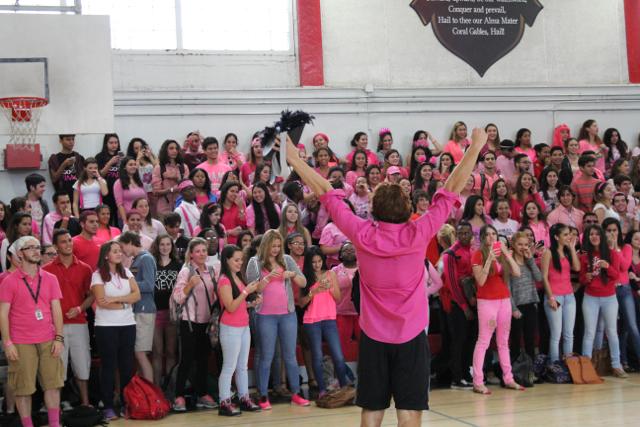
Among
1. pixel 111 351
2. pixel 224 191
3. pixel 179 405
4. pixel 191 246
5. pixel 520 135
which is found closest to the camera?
pixel 111 351

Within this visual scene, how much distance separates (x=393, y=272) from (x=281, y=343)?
4563mm

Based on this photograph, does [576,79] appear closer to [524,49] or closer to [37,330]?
[524,49]

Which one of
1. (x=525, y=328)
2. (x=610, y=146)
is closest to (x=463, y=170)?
(x=525, y=328)

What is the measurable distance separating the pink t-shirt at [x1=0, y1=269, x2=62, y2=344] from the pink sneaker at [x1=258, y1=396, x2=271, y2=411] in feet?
7.43

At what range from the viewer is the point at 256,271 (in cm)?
926

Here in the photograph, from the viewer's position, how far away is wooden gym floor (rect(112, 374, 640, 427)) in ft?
26.8

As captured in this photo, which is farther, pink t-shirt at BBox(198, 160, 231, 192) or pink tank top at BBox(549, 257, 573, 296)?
pink t-shirt at BBox(198, 160, 231, 192)

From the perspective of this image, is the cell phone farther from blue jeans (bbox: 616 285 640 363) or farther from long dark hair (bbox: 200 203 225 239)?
long dark hair (bbox: 200 203 225 239)

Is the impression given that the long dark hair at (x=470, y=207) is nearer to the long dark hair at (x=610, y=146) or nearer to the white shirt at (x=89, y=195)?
the white shirt at (x=89, y=195)

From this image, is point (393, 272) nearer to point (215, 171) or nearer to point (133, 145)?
point (215, 171)

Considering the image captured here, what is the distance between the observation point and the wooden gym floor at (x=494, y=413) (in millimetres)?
8164

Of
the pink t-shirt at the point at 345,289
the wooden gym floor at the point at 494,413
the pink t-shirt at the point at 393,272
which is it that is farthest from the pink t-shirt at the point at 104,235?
the pink t-shirt at the point at 393,272

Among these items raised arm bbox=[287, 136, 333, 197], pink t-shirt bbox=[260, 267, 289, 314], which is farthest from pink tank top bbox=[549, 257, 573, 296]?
raised arm bbox=[287, 136, 333, 197]

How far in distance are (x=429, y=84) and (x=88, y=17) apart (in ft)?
26.1
